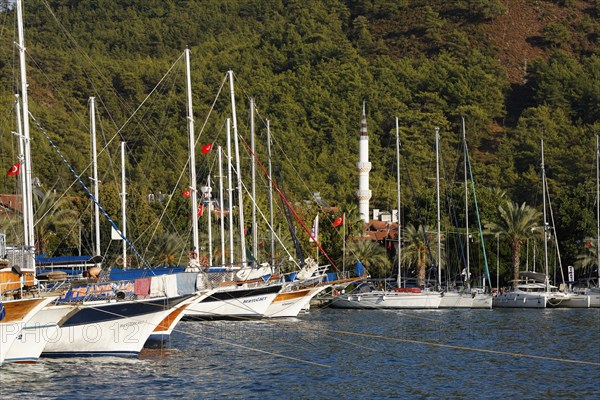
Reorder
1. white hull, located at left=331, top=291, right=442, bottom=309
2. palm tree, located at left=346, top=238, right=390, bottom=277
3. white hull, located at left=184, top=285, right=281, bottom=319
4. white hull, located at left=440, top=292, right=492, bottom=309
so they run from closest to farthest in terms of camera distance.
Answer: white hull, located at left=184, top=285, right=281, bottom=319 < white hull, located at left=331, top=291, right=442, bottom=309 < white hull, located at left=440, top=292, right=492, bottom=309 < palm tree, located at left=346, top=238, right=390, bottom=277

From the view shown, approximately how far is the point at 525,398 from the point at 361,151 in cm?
10449

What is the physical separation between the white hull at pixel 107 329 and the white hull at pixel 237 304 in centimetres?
1405

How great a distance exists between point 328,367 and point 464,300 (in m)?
37.7

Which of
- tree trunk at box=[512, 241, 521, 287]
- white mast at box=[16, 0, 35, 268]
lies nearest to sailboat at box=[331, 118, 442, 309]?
tree trunk at box=[512, 241, 521, 287]

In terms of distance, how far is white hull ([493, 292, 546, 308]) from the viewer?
80188 mm

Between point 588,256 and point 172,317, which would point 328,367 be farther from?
point 588,256

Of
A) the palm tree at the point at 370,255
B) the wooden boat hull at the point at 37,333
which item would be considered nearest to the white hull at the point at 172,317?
the wooden boat hull at the point at 37,333

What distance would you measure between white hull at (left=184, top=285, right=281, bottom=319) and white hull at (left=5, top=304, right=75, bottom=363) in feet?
53.7

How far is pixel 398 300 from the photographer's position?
77125 mm

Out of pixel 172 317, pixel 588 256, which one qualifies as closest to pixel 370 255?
pixel 588 256

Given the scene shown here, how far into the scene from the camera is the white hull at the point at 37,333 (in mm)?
37969

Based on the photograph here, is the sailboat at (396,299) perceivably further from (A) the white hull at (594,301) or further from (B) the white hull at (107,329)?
(B) the white hull at (107,329)

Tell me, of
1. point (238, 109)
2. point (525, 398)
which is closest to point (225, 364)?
point (525, 398)

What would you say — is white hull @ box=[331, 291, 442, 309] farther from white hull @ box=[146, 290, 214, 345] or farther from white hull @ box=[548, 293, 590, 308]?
white hull @ box=[146, 290, 214, 345]
